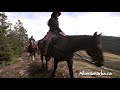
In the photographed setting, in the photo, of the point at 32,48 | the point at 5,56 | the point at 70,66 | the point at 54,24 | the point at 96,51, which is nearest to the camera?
the point at 96,51

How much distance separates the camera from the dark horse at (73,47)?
10148 millimetres

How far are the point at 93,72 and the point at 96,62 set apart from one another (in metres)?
0.99

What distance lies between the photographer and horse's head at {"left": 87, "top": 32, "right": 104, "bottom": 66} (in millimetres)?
10055

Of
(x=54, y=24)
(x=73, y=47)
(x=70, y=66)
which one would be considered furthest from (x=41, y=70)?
(x=73, y=47)

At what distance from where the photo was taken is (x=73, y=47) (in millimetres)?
10680

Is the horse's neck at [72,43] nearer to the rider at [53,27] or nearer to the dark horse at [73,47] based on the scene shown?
the dark horse at [73,47]

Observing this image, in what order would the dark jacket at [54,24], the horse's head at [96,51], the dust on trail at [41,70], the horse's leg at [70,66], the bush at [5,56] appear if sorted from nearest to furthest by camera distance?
1. the horse's head at [96,51]
2. the horse's leg at [70,66]
3. the dust on trail at [41,70]
4. the dark jacket at [54,24]
5. the bush at [5,56]

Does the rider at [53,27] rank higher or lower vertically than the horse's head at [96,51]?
higher

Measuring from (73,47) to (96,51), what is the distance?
36.8 inches

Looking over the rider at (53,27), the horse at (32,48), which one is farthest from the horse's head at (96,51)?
the horse at (32,48)

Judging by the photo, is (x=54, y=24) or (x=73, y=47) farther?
(x=54, y=24)

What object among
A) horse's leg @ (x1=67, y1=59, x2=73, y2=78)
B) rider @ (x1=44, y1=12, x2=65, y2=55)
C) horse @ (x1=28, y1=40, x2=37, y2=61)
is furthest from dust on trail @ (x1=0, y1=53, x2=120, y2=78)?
horse @ (x1=28, y1=40, x2=37, y2=61)

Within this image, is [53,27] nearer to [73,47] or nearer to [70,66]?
[73,47]
